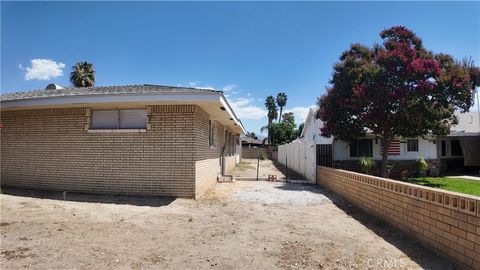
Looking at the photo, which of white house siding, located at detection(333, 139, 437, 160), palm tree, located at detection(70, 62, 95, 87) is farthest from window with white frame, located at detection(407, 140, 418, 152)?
palm tree, located at detection(70, 62, 95, 87)

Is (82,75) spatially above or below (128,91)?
above

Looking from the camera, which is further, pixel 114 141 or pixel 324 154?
pixel 324 154

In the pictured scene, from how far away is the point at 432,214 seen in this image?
5453 mm

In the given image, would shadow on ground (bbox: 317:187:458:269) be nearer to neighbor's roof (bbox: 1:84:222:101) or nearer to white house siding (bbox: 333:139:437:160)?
neighbor's roof (bbox: 1:84:222:101)

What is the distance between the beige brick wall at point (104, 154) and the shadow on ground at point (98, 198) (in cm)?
29

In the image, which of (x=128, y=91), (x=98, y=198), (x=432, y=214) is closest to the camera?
(x=432, y=214)

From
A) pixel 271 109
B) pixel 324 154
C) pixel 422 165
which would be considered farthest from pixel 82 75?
pixel 271 109

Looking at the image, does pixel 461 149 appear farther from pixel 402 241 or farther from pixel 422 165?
pixel 402 241

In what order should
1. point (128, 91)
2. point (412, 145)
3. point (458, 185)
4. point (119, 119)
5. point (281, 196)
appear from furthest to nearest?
point (412, 145) < point (458, 185) < point (281, 196) < point (119, 119) < point (128, 91)

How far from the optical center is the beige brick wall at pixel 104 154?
9.76 meters

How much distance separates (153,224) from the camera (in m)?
6.80

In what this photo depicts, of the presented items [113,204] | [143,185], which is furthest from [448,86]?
[113,204]

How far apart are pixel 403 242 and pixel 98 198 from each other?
25.1ft

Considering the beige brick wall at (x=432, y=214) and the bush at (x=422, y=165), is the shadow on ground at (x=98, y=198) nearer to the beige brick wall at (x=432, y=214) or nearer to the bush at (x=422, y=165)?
the beige brick wall at (x=432, y=214)
